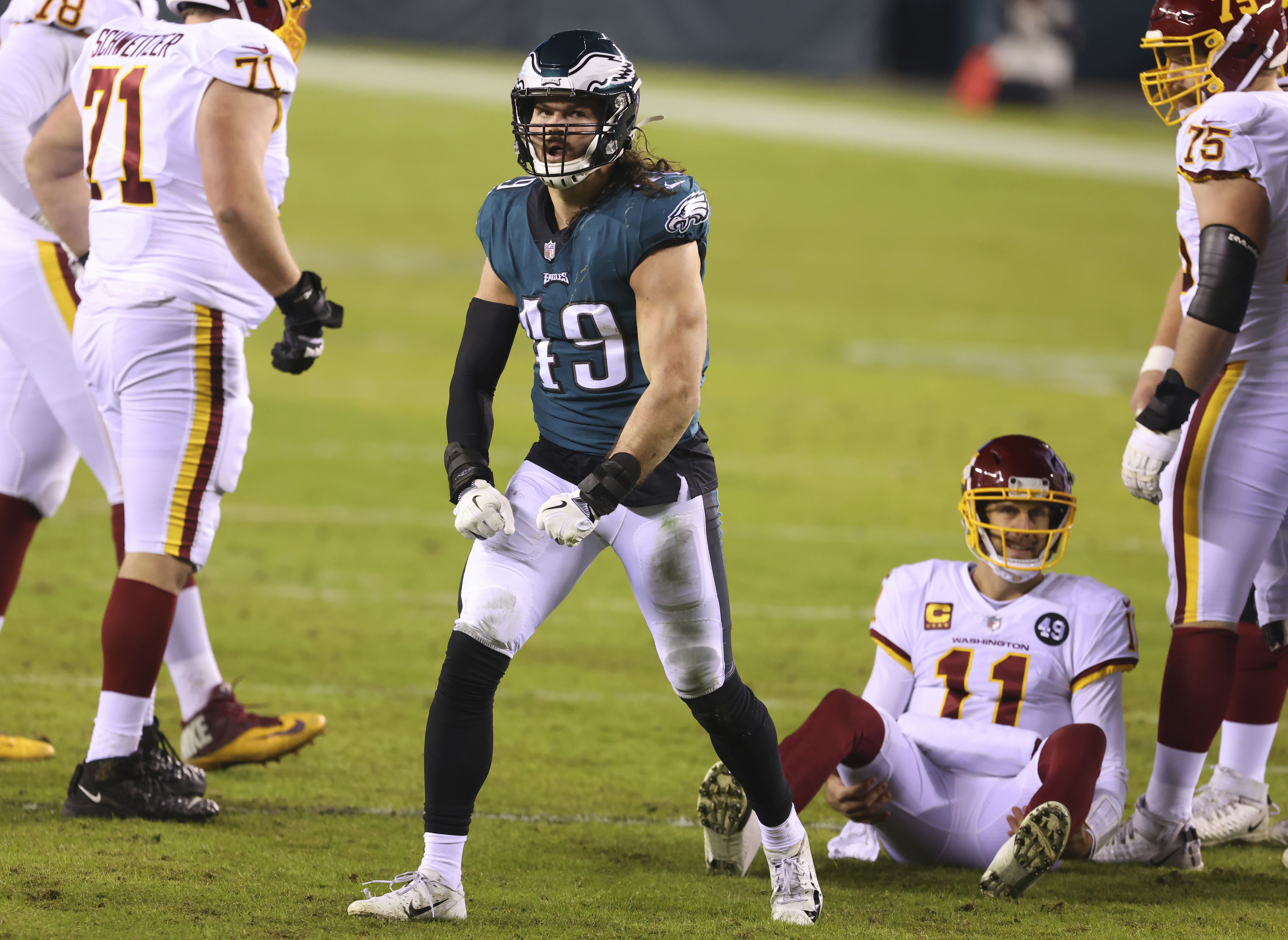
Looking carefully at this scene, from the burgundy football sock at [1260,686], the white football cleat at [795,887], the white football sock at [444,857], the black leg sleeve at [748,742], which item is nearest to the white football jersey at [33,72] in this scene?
the white football sock at [444,857]

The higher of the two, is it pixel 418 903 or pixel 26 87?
pixel 26 87

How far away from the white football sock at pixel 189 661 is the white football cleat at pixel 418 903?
Answer: 142 centimetres

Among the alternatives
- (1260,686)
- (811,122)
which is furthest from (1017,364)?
(811,122)

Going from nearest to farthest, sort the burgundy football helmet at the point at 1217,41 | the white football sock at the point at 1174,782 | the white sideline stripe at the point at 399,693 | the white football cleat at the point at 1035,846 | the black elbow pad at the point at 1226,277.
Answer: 1. the white football cleat at the point at 1035,846
2. the black elbow pad at the point at 1226,277
3. the burgundy football helmet at the point at 1217,41
4. the white football sock at the point at 1174,782
5. the white sideline stripe at the point at 399,693

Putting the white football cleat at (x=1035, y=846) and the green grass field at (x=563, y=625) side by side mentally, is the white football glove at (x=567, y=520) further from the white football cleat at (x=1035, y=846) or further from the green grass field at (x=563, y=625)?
the white football cleat at (x=1035, y=846)

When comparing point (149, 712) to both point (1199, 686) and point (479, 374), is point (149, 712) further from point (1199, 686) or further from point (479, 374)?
point (1199, 686)

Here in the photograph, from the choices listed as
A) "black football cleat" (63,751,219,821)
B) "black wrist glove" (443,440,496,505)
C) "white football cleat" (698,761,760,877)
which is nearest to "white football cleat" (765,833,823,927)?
"white football cleat" (698,761,760,877)

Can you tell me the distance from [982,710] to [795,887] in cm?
85

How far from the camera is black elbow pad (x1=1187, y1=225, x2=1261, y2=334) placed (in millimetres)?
3846

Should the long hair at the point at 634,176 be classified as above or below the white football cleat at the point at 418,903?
above

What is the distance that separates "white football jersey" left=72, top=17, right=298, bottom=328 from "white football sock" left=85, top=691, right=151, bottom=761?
38.7 inches

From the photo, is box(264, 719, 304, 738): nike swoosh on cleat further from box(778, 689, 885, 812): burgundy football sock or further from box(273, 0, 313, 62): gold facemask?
box(273, 0, 313, 62): gold facemask

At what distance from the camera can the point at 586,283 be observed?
3393 mm

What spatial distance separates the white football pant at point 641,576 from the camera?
3.37 metres
